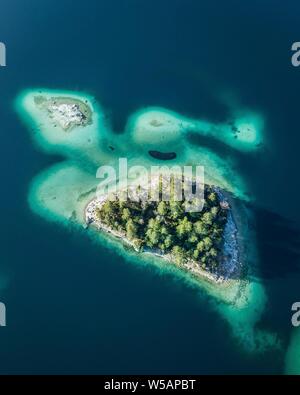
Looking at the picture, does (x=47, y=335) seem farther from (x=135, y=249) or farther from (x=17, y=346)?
(x=135, y=249)

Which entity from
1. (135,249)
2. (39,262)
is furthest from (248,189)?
(39,262)

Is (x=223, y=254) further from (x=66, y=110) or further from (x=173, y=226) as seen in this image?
(x=66, y=110)

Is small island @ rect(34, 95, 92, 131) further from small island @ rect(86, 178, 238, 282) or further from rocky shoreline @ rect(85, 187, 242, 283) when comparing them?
small island @ rect(86, 178, 238, 282)

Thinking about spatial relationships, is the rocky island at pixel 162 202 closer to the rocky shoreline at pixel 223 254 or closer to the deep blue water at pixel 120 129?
the rocky shoreline at pixel 223 254

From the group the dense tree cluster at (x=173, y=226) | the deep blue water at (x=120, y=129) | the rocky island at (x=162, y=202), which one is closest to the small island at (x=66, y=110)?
the rocky island at (x=162, y=202)

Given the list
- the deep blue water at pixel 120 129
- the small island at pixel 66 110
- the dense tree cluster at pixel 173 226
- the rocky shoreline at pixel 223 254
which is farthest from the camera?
the small island at pixel 66 110

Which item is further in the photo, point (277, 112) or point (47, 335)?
point (277, 112)

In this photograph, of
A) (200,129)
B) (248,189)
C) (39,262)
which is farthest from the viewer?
(200,129)
